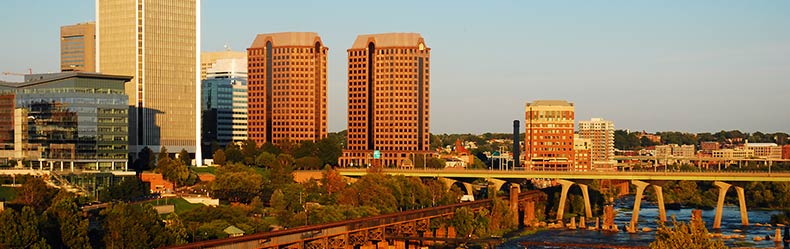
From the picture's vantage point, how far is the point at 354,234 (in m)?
133

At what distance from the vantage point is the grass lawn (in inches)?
5851

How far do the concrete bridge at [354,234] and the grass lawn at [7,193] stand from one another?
Result: 45376 mm

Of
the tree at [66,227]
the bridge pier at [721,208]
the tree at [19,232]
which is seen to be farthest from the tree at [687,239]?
the bridge pier at [721,208]

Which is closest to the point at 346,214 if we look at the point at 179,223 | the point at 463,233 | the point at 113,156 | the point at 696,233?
the point at 463,233

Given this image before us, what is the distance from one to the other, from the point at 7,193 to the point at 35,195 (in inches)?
712

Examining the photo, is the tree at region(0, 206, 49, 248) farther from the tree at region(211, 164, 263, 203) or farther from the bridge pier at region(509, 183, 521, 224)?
the bridge pier at region(509, 183, 521, 224)

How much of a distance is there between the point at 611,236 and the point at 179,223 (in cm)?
7174

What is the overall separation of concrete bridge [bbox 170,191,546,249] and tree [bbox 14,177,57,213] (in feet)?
109

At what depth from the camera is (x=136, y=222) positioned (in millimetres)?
112375

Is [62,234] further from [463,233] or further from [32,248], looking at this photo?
[463,233]

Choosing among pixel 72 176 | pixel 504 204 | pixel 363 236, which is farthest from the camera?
pixel 504 204

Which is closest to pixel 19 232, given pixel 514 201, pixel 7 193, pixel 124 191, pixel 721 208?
pixel 7 193

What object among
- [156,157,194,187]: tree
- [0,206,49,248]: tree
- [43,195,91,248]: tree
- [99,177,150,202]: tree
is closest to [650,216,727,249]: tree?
[43,195,91,248]: tree

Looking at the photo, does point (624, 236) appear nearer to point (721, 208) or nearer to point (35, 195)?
point (721, 208)
